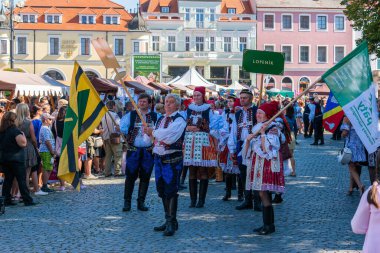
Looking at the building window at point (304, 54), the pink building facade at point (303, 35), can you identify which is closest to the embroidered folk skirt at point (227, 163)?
the pink building facade at point (303, 35)

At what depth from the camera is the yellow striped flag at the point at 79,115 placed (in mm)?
9961

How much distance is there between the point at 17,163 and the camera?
11.3 m

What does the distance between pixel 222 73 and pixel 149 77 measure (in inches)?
1458

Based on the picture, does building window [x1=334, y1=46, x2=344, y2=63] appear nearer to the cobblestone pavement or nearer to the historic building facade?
the historic building facade

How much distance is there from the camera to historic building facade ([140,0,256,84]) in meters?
69.3

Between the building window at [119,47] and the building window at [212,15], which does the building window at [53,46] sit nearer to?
the building window at [119,47]

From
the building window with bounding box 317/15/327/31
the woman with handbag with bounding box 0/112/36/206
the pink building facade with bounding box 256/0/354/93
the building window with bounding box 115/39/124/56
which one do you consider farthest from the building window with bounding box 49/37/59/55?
the woman with handbag with bounding box 0/112/36/206

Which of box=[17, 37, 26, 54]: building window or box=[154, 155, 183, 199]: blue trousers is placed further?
box=[17, 37, 26, 54]: building window

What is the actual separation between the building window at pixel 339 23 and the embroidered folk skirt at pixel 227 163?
62113mm

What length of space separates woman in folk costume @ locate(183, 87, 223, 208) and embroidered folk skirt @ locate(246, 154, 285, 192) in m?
2.30

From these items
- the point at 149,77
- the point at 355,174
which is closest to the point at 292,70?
the point at 149,77

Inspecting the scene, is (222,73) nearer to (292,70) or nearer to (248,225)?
(292,70)

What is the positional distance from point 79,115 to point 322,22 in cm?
6417

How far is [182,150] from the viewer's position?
9.49 meters
